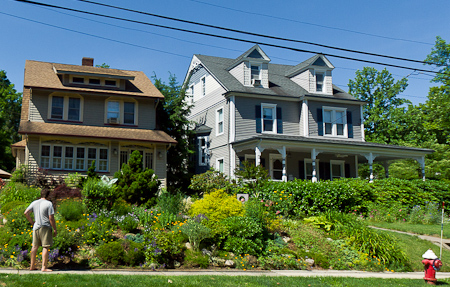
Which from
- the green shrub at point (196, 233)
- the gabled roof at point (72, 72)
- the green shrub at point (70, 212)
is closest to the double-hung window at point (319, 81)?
the gabled roof at point (72, 72)

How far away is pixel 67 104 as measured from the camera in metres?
22.3

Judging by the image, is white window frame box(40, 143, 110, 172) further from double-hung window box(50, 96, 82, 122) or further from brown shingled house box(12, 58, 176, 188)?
double-hung window box(50, 96, 82, 122)

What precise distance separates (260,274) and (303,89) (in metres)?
20.4

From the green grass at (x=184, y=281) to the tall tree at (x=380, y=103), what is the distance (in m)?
32.6

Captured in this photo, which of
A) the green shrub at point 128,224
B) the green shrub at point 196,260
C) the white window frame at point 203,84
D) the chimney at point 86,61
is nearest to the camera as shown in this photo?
the green shrub at point 196,260

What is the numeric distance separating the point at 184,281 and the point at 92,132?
49.7 feet

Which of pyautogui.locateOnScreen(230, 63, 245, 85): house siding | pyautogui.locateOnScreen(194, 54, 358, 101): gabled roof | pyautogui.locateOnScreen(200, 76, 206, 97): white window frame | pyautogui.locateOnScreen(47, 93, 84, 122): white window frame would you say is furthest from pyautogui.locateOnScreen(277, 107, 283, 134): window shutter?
pyautogui.locateOnScreen(47, 93, 84, 122): white window frame

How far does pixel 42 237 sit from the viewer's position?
28.5 ft

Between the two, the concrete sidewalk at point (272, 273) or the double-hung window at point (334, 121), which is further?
the double-hung window at point (334, 121)

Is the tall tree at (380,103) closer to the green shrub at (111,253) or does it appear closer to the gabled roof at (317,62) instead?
the gabled roof at (317,62)

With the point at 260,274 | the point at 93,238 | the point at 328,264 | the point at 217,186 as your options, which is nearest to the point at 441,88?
the point at 217,186

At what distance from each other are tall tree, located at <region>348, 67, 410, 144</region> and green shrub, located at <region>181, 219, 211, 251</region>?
107 ft

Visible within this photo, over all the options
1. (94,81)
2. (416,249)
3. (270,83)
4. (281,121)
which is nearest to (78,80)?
(94,81)

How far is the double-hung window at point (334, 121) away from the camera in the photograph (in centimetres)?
2725
